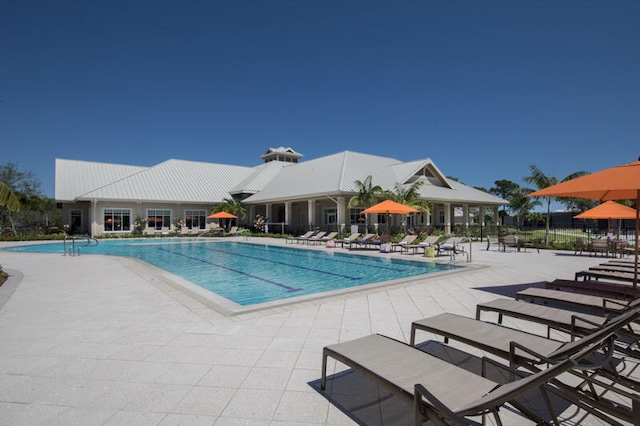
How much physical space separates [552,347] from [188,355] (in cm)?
393

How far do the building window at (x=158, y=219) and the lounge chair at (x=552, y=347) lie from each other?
31514 mm

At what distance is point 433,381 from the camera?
242cm

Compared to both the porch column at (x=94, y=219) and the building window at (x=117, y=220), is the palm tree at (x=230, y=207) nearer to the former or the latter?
the building window at (x=117, y=220)

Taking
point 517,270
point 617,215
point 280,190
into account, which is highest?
point 280,190

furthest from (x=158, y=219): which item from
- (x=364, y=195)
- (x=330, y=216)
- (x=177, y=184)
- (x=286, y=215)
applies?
(x=364, y=195)

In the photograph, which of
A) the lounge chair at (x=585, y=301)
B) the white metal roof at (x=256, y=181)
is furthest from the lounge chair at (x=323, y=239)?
the lounge chair at (x=585, y=301)

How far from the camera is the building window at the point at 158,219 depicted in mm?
30388

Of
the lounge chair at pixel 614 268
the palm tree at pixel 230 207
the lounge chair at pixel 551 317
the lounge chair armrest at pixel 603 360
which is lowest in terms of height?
the lounge chair at pixel 614 268

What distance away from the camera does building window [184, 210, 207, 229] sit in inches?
1265

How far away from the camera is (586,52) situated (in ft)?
45.2

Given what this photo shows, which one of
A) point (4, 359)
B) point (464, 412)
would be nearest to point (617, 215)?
point (464, 412)

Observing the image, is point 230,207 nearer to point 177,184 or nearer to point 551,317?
point 177,184

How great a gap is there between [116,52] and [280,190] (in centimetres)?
1590

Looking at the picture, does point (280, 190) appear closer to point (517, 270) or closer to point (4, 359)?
point (517, 270)
